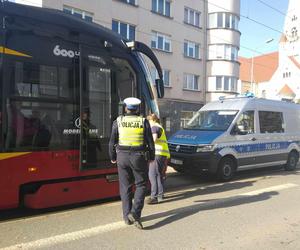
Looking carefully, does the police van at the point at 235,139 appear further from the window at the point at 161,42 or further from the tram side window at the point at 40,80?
the window at the point at 161,42

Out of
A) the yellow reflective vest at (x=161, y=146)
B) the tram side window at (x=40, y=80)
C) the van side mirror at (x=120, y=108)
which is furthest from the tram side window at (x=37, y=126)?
the yellow reflective vest at (x=161, y=146)

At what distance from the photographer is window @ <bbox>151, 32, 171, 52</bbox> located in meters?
26.6

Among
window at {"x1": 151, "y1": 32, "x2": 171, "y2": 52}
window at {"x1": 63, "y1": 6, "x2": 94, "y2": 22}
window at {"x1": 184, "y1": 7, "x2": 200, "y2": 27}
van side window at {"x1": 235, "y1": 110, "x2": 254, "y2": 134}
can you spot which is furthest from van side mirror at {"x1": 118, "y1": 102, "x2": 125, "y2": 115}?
window at {"x1": 184, "y1": 7, "x2": 200, "y2": 27}

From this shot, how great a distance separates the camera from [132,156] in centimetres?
593

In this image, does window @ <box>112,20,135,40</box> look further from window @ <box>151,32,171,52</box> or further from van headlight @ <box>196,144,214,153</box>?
van headlight @ <box>196,144,214,153</box>

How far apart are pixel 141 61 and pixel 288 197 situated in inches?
164

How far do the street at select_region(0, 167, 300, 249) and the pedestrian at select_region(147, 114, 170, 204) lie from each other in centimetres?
23

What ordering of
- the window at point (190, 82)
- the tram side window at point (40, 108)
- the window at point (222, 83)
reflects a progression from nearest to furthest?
the tram side window at point (40, 108) < the window at point (190, 82) < the window at point (222, 83)

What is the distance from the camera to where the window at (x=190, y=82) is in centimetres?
2947

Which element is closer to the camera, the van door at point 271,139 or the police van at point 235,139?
the police van at point 235,139

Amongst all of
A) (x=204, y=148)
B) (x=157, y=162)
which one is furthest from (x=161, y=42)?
(x=157, y=162)

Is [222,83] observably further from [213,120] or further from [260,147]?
[213,120]

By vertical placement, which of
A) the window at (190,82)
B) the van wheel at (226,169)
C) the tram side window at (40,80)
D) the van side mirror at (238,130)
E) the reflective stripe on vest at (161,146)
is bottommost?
the van wheel at (226,169)

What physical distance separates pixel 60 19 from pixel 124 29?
17.9 m
